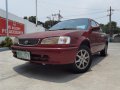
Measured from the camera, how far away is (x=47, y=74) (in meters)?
4.71

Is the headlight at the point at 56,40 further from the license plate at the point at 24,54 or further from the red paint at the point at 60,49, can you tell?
the license plate at the point at 24,54

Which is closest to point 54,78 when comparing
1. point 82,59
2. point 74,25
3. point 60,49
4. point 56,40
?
point 60,49

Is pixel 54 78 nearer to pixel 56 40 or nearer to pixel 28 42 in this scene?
pixel 56 40

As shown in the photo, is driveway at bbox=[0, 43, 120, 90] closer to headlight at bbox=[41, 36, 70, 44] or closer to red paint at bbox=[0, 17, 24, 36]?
headlight at bbox=[41, 36, 70, 44]

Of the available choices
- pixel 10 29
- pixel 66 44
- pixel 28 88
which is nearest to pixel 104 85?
pixel 66 44

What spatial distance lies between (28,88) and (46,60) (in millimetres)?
820

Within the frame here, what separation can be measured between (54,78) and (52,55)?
510 mm

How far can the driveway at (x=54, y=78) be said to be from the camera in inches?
150

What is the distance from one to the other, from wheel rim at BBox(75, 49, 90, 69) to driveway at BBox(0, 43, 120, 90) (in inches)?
7.9

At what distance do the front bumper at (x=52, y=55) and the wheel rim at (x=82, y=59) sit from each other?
1.08 ft

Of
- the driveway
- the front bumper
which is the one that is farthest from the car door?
the front bumper

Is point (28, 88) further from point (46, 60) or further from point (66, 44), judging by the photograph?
point (66, 44)

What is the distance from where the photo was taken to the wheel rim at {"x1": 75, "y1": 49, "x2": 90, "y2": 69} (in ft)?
15.8

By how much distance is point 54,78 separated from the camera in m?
4.40
